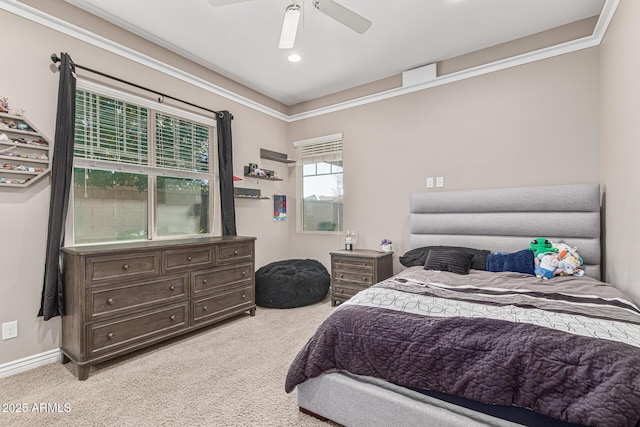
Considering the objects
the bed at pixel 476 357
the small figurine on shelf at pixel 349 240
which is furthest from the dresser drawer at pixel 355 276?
the bed at pixel 476 357

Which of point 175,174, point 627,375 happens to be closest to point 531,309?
point 627,375

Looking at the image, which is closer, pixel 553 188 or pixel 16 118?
pixel 16 118

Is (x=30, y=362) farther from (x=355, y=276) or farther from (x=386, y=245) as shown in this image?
(x=386, y=245)

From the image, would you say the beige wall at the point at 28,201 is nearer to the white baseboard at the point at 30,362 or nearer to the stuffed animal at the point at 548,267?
the white baseboard at the point at 30,362

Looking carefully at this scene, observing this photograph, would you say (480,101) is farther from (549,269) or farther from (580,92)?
(549,269)

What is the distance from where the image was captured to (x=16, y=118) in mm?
2275

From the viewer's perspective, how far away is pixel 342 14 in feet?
7.11

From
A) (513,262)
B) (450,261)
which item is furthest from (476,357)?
(513,262)

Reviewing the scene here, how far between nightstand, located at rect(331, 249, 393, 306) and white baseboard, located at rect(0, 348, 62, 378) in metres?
2.69

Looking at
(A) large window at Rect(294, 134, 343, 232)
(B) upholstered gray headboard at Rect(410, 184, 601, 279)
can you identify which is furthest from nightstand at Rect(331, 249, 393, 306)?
(A) large window at Rect(294, 134, 343, 232)

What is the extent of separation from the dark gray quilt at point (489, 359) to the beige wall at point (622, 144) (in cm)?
73

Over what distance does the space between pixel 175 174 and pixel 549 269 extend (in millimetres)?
3794

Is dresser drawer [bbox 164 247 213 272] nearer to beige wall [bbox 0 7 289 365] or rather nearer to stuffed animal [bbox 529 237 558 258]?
beige wall [bbox 0 7 289 365]

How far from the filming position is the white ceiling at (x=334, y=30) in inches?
103
